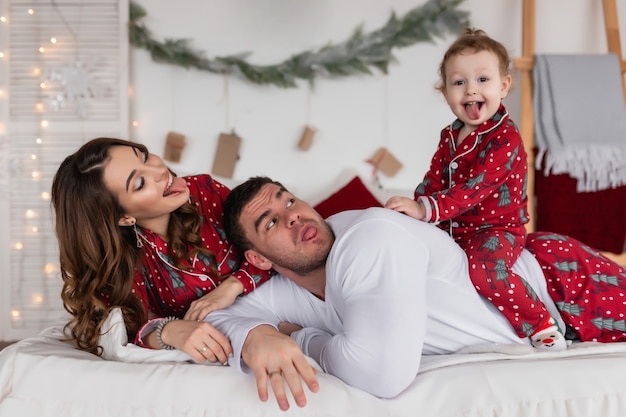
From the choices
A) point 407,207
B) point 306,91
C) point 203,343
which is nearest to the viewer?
point 203,343

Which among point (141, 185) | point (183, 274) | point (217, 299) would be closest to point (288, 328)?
point (217, 299)

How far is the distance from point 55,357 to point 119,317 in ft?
0.56

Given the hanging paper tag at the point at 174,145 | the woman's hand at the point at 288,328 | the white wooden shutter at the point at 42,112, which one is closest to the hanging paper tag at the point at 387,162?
the hanging paper tag at the point at 174,145

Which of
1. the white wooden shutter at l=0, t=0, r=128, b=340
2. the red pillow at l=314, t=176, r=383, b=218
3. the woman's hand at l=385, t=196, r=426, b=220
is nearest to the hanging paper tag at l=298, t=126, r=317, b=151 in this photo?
the red pillow at l=314, t=176, r=383, b=218

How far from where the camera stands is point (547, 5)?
312 centimetres

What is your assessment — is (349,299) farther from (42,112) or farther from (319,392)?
(42,112)

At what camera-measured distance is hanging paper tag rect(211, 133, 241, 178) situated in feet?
10.2

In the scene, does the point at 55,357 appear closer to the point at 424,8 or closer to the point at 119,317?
the point at 119,317

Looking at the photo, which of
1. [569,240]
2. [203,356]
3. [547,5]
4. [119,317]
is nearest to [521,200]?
[569,240]

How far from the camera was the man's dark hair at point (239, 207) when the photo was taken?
1.64 metres

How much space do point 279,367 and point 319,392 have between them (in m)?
0.10

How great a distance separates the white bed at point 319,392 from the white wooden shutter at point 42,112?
75.7 inches

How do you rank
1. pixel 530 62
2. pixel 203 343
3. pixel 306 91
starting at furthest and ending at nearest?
pixel 306 91 → pixel 530 62 → pixel 203 343

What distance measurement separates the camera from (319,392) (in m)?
1.23
